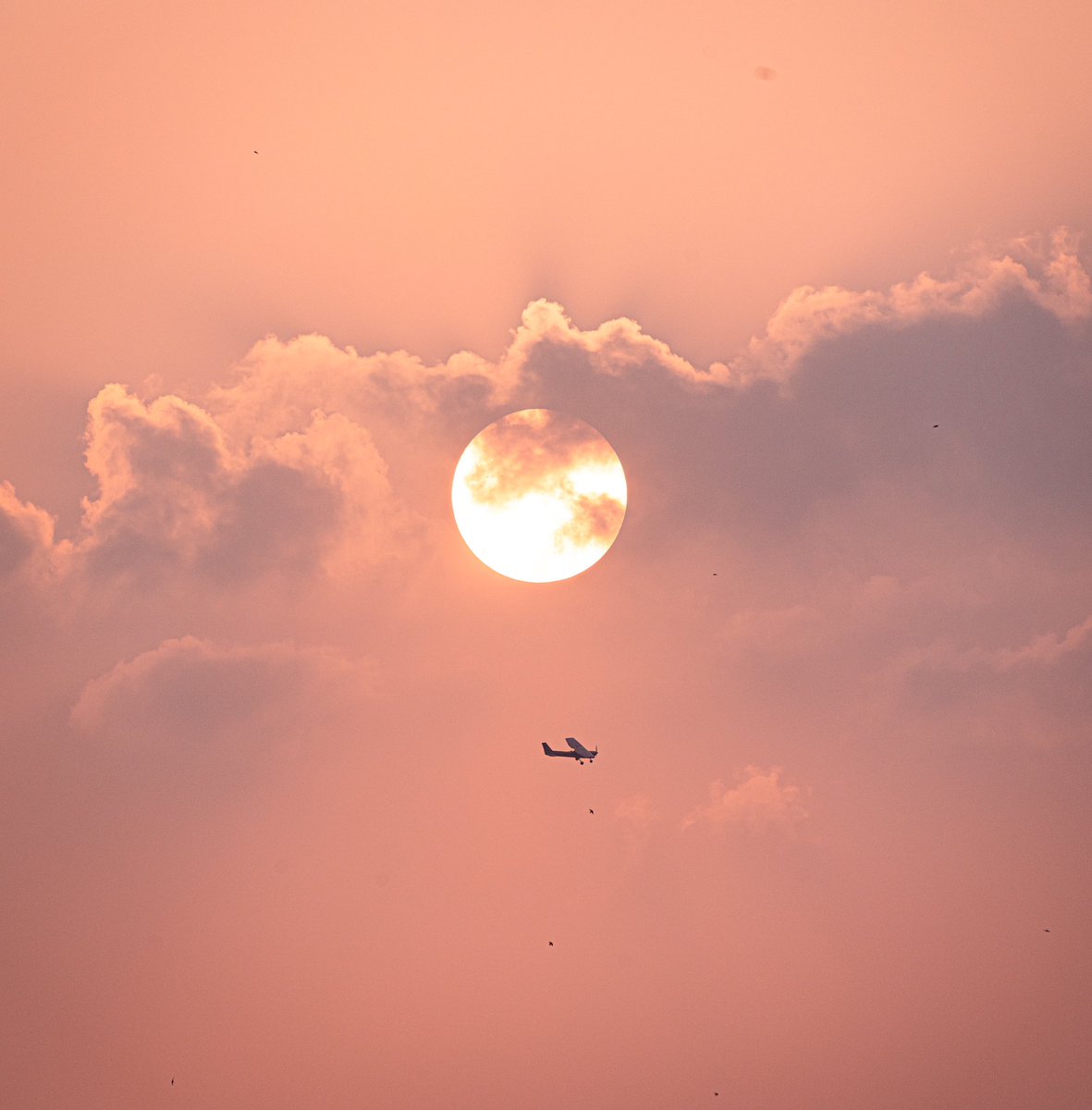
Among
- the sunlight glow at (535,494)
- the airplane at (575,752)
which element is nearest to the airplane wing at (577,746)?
the airplane at (575,752)

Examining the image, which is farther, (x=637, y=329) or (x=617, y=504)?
(x=617, y=504)

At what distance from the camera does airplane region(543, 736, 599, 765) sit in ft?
265

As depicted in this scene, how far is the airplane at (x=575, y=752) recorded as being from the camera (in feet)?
265

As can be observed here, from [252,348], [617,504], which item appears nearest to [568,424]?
[617,504]

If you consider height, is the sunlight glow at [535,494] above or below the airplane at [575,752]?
above

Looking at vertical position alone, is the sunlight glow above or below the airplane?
above

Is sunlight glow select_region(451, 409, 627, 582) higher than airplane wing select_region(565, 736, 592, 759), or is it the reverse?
sunlight glow select_region(451, 409, 627, 582)

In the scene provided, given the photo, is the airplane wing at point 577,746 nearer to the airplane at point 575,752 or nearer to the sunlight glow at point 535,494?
the airplane at point 575,752

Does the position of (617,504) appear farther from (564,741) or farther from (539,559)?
(564,741)

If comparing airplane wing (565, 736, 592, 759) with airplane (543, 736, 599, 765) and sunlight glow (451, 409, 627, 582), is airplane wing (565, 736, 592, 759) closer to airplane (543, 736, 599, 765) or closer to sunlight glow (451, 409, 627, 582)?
airplane (543, 736, 599, 765)

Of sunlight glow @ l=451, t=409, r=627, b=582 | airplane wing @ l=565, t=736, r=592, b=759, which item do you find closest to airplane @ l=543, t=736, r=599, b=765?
airplane wing @ l=565, t=736, r=592, b=759

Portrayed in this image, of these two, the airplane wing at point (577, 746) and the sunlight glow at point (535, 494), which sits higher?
the sunlight glow at point (535, 494)

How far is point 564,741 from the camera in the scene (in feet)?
266

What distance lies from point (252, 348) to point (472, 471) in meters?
17.6
